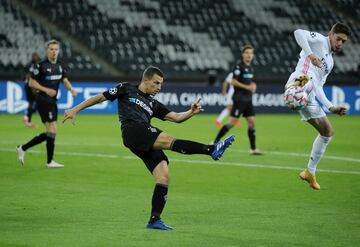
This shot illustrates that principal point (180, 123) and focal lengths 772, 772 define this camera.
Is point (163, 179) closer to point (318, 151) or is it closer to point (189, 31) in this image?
point (318, 151)

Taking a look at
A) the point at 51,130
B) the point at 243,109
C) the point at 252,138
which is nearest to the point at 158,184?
the point at 51,130

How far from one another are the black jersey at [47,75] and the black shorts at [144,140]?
6.31 m

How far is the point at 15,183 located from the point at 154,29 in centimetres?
2683

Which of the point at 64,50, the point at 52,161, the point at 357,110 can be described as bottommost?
the point at 357,110

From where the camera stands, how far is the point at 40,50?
3469 cm

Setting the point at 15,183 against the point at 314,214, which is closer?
the point at 314,214

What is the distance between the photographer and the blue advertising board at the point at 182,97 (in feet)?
101

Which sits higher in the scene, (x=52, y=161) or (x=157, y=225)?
(x=157, y=225)

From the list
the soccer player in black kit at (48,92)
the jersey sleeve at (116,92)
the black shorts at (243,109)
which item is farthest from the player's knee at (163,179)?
the black shorts at (243,109)

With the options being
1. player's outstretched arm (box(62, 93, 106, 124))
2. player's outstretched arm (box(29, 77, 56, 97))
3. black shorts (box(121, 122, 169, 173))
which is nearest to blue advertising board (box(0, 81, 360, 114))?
player's outstretched arm (box(29, 77, 56, 97))

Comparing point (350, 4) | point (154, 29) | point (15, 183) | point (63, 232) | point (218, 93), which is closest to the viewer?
point (63, 232)

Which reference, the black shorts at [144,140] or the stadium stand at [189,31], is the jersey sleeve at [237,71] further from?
the stadium stand at [189,31]

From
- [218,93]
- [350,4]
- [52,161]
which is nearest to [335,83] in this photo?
[218,93]

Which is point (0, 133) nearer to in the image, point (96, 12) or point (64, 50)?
point (64, 50)
